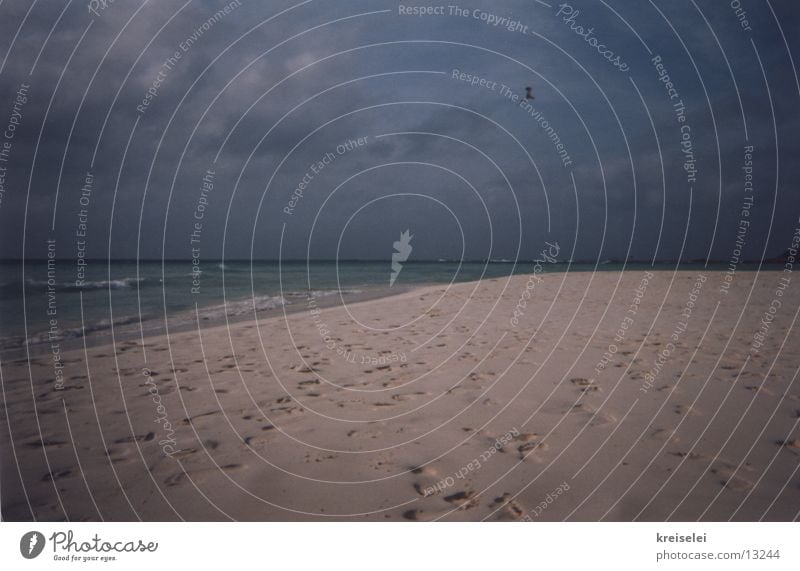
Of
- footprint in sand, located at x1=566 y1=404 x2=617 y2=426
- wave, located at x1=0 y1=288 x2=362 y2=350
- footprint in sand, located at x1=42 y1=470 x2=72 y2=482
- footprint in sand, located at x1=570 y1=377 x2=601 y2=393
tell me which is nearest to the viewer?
footprint in sand, located at x1=42 y1=470 x2=72 y2=482

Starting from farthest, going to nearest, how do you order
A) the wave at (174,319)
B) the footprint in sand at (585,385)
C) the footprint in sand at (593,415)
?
the wave at (174,319) → the footprint in sand at (585,385) → the footprint in sand at (593,415)

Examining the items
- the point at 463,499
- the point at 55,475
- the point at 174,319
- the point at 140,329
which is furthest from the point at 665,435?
the point at 174,319

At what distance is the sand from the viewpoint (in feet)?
9.71

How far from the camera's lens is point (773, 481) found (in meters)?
3.02

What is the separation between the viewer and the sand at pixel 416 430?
2.96 m

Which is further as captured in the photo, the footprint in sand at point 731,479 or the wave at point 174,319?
the wave at point 174,319

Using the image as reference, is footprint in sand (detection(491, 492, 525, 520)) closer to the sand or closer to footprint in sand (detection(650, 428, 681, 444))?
the sand

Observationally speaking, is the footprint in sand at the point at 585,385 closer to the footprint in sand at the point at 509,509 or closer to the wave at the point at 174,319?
the footprint in sand at the point at 509,509

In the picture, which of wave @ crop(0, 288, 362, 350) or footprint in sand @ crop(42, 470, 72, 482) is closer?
footprint in sand @ crop(42, 470, 72, 482)

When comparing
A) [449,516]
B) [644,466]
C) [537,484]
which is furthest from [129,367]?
[644,466]

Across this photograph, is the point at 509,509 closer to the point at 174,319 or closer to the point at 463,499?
the point at 463,499

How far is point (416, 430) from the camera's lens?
12.4ft

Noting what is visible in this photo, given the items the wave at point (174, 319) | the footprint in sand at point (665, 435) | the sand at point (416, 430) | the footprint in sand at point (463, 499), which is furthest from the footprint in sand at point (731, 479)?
the wave at point (174, 319)

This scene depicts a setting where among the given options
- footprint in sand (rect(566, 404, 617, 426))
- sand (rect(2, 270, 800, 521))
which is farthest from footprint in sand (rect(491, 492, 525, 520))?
footprint in sand (rect(566, 404, 617, 426))
